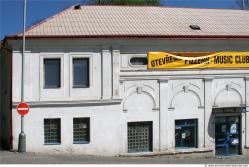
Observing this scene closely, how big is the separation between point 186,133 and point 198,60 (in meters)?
4.26

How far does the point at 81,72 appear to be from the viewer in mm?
24375

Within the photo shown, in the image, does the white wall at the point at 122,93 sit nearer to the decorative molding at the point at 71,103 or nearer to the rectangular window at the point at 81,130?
the decorative molding at the point at 71,103

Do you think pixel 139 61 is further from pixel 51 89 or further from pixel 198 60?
pixel 51 89

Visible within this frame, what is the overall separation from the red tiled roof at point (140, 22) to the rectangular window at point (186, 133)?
508 centimetres

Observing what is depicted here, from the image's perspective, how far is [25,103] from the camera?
22609 mm

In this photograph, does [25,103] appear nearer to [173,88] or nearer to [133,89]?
[133,89]

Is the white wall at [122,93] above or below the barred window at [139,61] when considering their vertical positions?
below

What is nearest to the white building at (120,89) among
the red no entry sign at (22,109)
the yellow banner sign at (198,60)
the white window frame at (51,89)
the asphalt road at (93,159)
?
the white window frame at (51,89)

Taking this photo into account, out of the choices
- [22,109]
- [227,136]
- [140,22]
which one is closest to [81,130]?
[22,109]

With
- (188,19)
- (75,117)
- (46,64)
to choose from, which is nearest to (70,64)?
(46,64)

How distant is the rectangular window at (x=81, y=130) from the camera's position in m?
24.1

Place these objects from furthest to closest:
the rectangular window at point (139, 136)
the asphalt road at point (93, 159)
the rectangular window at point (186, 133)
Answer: the rectangular window at point (186, 133) → the rectangular window at point (139, 136) → the asphalt road at point (93, 159)

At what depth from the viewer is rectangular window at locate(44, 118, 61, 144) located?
23781 mm

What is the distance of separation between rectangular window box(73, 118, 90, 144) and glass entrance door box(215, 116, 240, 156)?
25.4 ft
